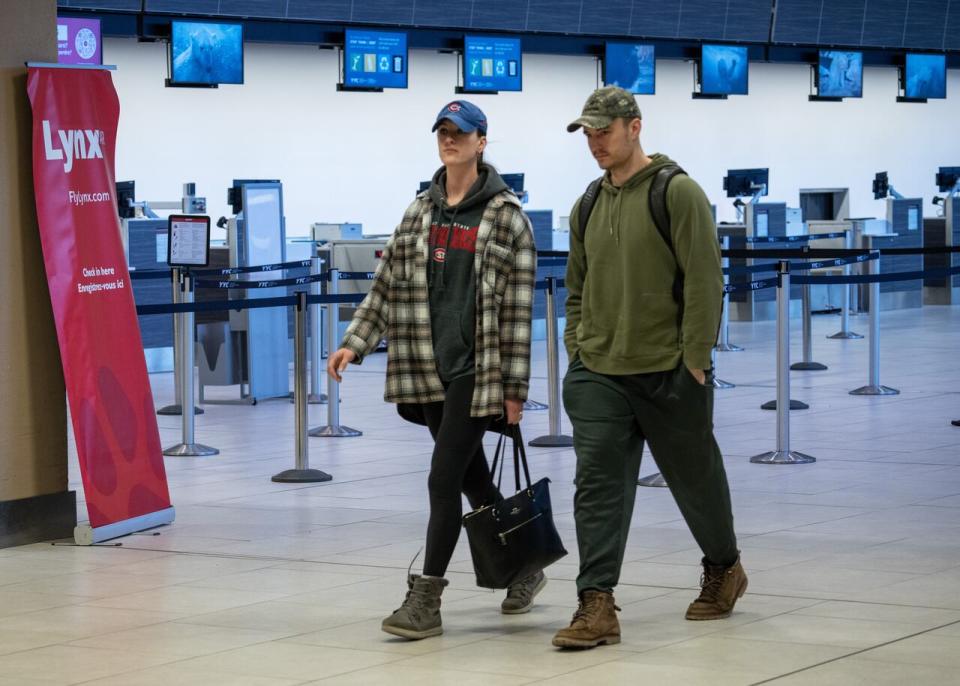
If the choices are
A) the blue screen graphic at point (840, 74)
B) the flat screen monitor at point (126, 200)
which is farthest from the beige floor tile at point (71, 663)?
the blue screen graphic at point (840, 74)

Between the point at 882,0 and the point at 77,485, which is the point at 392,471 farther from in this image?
the point at 882,0

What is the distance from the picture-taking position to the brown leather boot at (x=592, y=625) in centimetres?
459

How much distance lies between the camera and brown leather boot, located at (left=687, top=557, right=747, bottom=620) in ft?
16.3

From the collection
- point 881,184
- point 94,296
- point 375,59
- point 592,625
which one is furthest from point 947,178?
point 592,625

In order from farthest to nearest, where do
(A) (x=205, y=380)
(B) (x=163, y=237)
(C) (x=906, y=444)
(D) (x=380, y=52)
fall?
(D) (x=380, y=52) < (B) (x=163, y=237) < (A) (x=205, y=380) < (C) (x=906, y=444)

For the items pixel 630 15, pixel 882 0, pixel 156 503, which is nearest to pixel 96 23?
pixel 630 15

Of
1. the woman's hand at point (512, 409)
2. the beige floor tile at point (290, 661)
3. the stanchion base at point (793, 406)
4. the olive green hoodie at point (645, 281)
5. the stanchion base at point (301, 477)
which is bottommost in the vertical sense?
the stanchion base at point (301, 477)

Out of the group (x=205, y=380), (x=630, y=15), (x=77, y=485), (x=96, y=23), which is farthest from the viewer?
(x=630, y=15)

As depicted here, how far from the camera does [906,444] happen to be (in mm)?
9266

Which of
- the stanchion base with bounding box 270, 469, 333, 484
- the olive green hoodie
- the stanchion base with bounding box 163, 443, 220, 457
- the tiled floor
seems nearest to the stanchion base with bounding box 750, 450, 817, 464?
the tiled floor

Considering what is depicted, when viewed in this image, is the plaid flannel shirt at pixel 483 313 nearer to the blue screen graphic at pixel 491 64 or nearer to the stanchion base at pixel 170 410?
the stanchion base at pixel 170 410

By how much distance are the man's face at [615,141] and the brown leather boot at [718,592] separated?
1.22m

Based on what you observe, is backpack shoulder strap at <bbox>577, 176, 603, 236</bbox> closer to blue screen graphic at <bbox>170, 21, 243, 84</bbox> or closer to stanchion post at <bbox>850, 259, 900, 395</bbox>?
stanchion post at <bbox>850, 259, 900, 395</bbox>

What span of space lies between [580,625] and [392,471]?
4.09 metres
